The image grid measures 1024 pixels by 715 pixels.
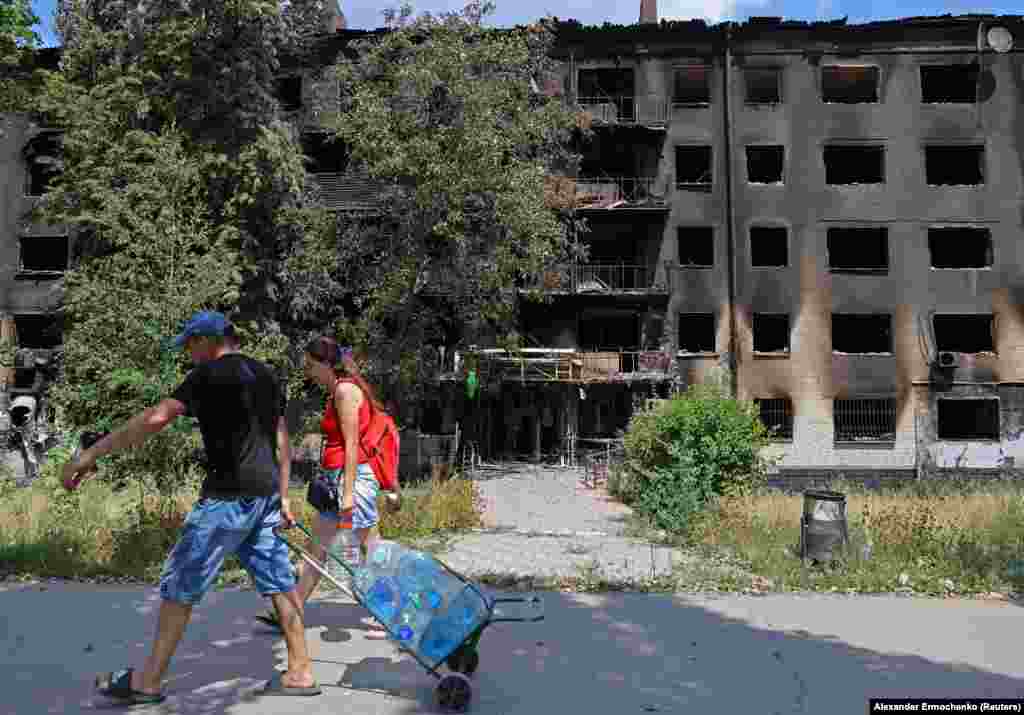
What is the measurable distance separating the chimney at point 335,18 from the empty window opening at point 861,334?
2130cm

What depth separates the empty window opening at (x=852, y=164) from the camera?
2720 centimetres

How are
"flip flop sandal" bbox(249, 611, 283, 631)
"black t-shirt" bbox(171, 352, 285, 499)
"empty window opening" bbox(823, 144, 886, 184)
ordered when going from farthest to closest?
1. "empty window opening" bbox(823, 144, 886, 184)
2. "flip flop sandal" bbox(249, 611, 283, 631)
3. "black t-shirt" bbox(171, 352, 285, 499)

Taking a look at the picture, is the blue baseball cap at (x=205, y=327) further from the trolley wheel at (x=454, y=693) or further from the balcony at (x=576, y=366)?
the balcony at (x=576, y=366)

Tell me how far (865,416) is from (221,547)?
26.2 meters

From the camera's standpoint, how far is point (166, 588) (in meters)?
3.79

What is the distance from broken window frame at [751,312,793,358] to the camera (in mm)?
26000

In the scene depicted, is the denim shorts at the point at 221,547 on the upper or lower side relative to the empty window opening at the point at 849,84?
lower

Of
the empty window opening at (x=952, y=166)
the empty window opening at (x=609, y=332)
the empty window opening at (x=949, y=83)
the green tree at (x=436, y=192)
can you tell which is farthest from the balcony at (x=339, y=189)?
the empty window opening at (x=949, y=83)

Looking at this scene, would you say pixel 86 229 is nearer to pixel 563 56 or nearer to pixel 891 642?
pixel 563 56

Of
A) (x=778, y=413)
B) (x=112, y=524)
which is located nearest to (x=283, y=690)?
(x=112, y=524)

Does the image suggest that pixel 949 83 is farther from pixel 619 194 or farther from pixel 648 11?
pixel 619 194

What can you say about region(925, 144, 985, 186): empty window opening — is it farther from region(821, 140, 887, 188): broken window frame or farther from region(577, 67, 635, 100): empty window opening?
region(577, 67, 635, 100): empty window opening

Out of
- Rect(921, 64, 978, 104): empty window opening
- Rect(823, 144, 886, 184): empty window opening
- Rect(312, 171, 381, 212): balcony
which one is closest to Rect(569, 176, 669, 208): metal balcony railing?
Rect(823, 144, 886, 184): empty window opening

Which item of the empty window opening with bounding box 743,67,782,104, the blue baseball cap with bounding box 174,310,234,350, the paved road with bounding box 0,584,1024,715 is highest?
the empty window opening with bounding box 743,67,782,104
